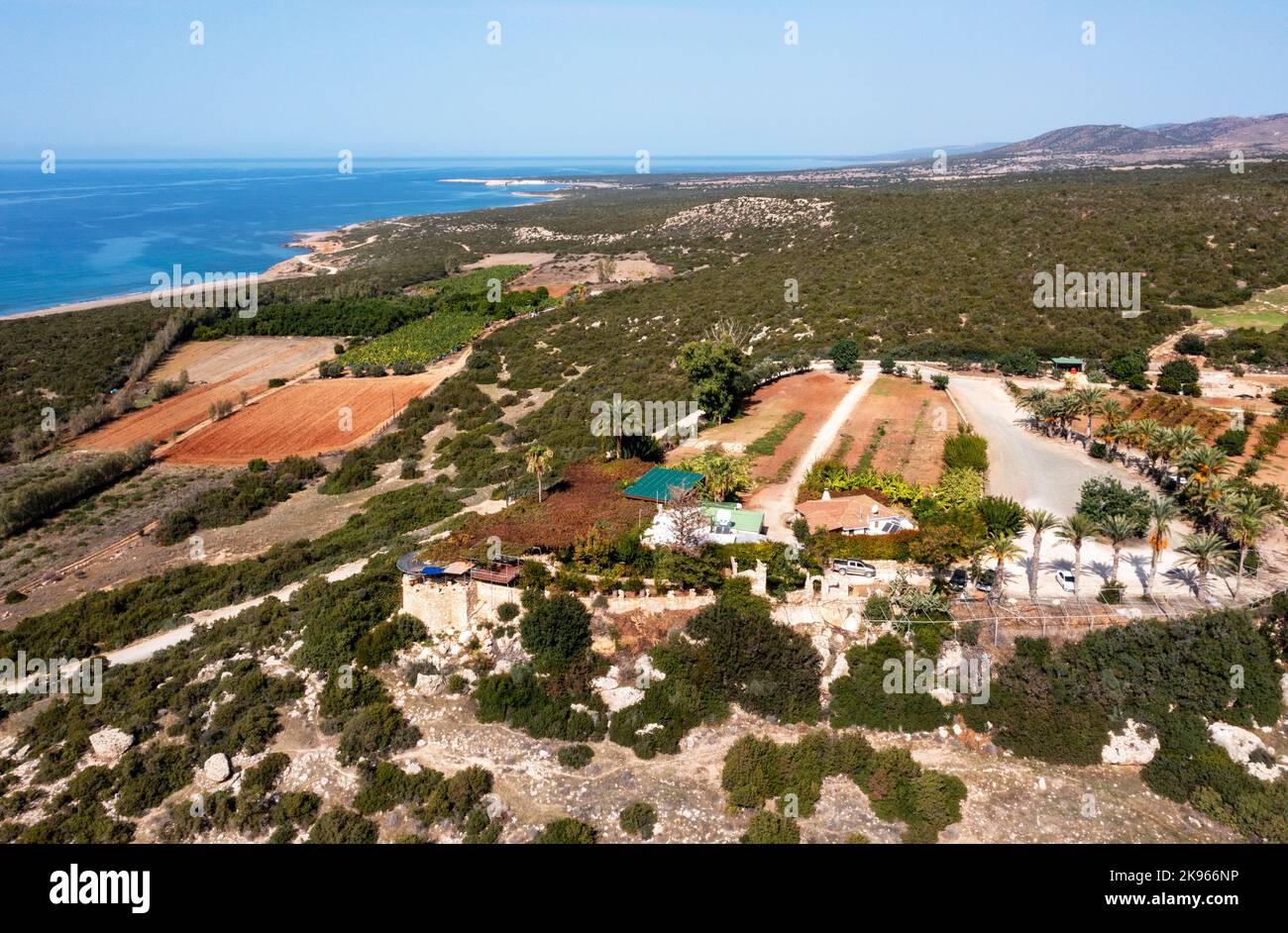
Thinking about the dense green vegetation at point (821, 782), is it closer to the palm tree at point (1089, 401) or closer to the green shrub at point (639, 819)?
the green shrub at point (639, 819)

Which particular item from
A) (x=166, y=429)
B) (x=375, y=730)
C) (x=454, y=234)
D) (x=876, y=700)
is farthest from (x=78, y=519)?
(x=454, y=234)

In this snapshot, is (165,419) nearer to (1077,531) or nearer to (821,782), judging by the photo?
(821,782)

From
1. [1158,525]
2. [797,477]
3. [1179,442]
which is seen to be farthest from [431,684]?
[1179,442]

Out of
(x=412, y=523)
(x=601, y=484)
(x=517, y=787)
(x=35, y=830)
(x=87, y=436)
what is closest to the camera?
(x=35, y=830)

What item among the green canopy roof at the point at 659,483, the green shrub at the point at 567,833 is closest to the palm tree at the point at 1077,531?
the green canopy roof at the point at 659,483

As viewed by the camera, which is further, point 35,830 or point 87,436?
point 87,436
